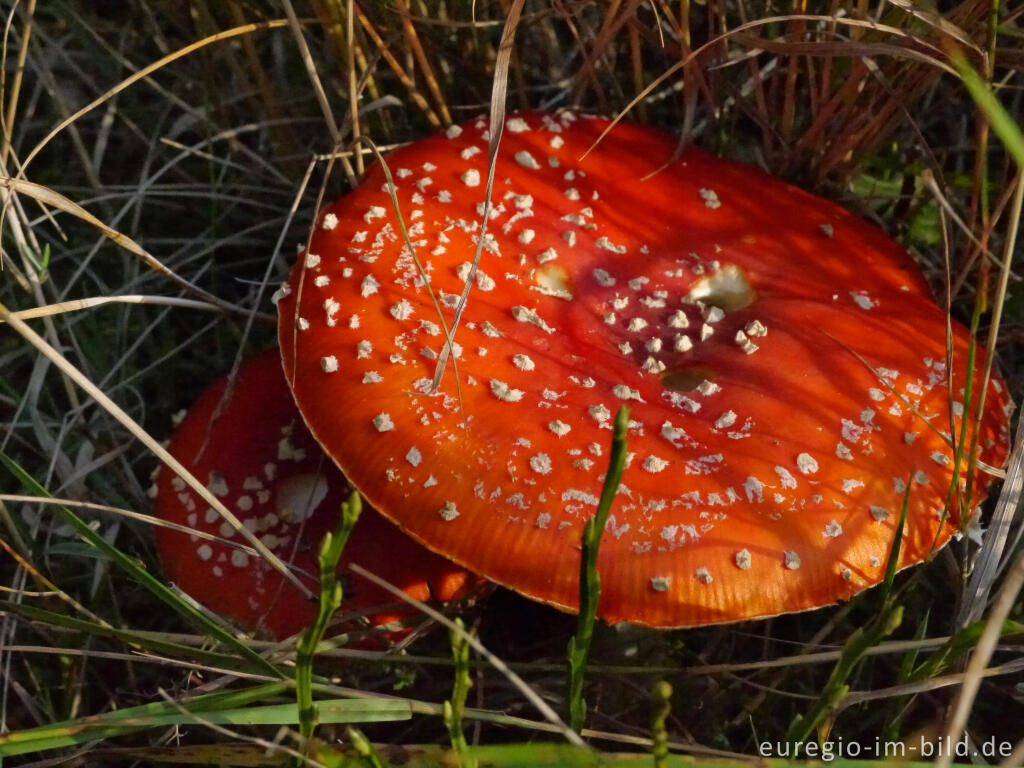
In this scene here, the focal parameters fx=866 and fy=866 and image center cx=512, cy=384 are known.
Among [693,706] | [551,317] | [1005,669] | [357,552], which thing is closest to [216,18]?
[551,317]

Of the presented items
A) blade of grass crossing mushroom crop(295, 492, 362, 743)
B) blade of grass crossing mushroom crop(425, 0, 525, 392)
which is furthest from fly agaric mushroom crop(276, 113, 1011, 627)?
blade of grass crossing mushroom crop(295, 492, 362, 743)

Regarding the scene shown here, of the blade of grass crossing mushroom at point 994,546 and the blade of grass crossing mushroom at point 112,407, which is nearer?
the blade of grass crossing mushroom at point 112,407

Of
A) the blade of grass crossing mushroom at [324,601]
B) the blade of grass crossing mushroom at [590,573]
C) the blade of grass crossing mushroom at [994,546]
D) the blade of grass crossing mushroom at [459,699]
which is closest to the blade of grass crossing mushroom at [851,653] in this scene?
the blade of grass crossing mushroom at [994,546]

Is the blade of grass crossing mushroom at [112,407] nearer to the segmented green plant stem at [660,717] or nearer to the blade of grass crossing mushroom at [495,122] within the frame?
the blade of grass crossing mushroom at [495,122]

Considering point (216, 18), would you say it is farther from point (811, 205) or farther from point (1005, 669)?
point (1005, 669)

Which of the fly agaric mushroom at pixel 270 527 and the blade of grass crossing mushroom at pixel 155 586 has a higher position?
the blade of grass crossing mushroom at pixel 155 586

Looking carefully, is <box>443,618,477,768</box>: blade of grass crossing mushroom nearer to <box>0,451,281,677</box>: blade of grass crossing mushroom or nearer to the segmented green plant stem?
the segmented green plant stem
